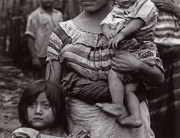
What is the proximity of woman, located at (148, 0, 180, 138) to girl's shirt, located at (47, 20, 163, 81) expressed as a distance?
8.12ft

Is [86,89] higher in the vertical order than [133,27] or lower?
lower

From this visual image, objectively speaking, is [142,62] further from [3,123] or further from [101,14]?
[3,123]

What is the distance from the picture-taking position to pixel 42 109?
420 centimetres

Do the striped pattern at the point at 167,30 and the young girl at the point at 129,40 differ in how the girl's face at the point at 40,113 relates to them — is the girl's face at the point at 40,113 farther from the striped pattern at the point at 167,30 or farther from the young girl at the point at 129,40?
the striped pattern at the point at 167,30

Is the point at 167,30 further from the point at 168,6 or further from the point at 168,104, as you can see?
the point at 168,104

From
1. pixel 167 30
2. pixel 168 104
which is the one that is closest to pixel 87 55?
pixel 167 30

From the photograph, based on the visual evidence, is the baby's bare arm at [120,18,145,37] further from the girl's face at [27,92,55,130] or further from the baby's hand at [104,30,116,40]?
the girl's face at [27,92,55,130]

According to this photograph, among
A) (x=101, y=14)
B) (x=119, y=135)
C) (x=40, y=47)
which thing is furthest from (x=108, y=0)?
(x=40, y=47)

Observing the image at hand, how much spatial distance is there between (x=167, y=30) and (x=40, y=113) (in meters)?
2.88

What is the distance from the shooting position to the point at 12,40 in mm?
9586

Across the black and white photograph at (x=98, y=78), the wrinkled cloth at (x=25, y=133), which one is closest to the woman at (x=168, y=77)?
the black and white photograph at (x=98, y=78)

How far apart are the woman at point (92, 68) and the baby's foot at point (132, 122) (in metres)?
0.08

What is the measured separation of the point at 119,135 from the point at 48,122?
17.1 inches

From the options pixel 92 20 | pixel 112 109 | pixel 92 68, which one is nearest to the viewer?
pixel 112 109
